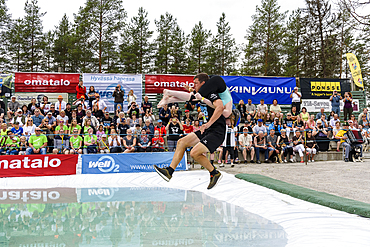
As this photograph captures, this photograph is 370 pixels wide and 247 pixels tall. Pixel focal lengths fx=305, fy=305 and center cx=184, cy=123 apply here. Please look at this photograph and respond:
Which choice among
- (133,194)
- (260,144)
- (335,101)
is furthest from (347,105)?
(133,194)

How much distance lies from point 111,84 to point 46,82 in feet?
10.0

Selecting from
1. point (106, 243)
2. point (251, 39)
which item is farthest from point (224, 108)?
point (251, 39)

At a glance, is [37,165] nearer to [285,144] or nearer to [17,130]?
[17,130]

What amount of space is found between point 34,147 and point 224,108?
26.6ft

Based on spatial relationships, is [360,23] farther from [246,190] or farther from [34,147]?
[34,147]

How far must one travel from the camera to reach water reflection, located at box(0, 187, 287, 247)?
4141mm

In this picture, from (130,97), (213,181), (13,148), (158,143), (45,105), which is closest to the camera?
(213,181)

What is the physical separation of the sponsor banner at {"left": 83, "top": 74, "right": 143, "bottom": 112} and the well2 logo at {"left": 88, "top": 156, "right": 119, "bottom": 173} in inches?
169

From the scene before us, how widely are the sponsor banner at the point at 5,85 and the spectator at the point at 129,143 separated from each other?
6.66 metres

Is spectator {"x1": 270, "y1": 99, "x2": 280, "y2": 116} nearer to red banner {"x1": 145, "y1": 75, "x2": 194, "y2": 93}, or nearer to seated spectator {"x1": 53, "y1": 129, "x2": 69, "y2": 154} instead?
red banner {"x1": 145, "y1": 75, "x2": 194, "y2": 93}

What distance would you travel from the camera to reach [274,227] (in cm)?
484

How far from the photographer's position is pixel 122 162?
1042cm

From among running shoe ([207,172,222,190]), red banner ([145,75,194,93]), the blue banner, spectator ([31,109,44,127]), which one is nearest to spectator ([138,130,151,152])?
spectator ([31,109,44,127])

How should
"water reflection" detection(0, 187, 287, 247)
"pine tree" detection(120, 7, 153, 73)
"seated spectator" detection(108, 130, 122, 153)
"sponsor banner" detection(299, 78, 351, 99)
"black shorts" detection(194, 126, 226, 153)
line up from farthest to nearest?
"pine tree" detection(120, 7, 153, 73) < "sponsor banner" detection(299, 78, 351, 99) < "seated spectator" detection(108, 130, 122, 153) < "black shorts" detection(194, 126, 226, 153) < "water reflection" detection(0, 187, 287, 247)
